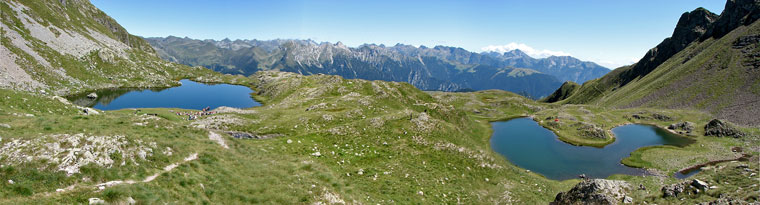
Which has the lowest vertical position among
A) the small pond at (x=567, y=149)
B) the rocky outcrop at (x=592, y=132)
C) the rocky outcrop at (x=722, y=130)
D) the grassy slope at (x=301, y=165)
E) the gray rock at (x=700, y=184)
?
the small pond at (x=567, y=149)

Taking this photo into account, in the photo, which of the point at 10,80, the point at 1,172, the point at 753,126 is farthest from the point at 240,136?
the point at 753,126

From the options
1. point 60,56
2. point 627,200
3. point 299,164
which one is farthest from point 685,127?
point 60,56

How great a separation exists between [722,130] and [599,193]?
115537 mm

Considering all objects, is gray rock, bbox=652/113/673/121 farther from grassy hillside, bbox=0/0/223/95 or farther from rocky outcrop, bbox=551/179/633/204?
grassy hillside, bbox=0/0/223/95

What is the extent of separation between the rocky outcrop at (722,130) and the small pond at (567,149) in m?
8.06

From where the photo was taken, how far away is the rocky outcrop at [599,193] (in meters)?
23.9

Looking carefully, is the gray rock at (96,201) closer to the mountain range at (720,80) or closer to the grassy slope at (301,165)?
the grassy slope at (301,165)

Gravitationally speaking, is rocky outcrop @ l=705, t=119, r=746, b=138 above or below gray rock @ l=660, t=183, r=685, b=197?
below

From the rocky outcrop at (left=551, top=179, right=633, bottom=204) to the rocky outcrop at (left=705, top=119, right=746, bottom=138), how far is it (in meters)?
110

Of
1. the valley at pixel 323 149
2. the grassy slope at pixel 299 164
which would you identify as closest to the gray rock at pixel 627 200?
the valley at pixel 323 149

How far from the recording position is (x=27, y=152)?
14969 mm

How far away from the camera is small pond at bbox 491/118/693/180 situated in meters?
66.1

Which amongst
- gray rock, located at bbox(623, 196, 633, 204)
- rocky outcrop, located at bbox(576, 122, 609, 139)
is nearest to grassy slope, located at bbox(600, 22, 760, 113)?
rocky outcrop, located at bbox(576, 122, 609, 139)

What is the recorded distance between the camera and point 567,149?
84.4 metres
